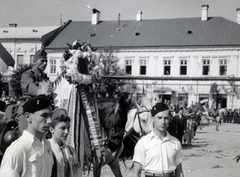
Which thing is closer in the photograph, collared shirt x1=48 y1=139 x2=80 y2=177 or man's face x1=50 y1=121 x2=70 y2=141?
collared shirt x1=48 y1=139 x2=80 y2=177

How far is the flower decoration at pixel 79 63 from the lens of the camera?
21.1ft

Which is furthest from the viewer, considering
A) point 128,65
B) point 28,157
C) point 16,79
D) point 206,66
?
point 128,65

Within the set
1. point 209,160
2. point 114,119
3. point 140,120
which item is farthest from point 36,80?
point 209,160

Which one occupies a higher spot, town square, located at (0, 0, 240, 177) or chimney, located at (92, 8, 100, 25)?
chimney, located at (92, 8, 100, 25)

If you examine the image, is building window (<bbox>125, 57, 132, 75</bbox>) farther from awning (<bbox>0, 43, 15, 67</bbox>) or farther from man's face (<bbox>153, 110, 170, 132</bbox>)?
man's face (<bbox>153, 110, 170, 132</bbox>)

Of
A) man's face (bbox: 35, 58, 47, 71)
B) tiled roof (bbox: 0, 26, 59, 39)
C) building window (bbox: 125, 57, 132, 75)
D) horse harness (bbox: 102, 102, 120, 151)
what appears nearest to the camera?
man's face (bbox: 35, 58, 47, 71)

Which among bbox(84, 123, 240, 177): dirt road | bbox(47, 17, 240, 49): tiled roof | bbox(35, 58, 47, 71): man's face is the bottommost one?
bbox(84, 123, 240, 177): dirt road

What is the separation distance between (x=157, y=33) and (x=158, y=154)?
40.6 meters

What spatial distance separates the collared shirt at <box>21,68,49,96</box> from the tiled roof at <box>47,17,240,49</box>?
1430 inches

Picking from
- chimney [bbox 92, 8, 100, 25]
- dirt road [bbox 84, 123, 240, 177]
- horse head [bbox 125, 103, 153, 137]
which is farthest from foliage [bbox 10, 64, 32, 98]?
horse head [bbox 125, 103, 153, 137]

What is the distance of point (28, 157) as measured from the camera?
2.94 meters

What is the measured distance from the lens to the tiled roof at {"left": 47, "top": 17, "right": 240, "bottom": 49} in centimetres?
4162

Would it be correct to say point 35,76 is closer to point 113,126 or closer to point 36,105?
point 113,126

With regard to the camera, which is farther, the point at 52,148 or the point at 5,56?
the point at 5,56
